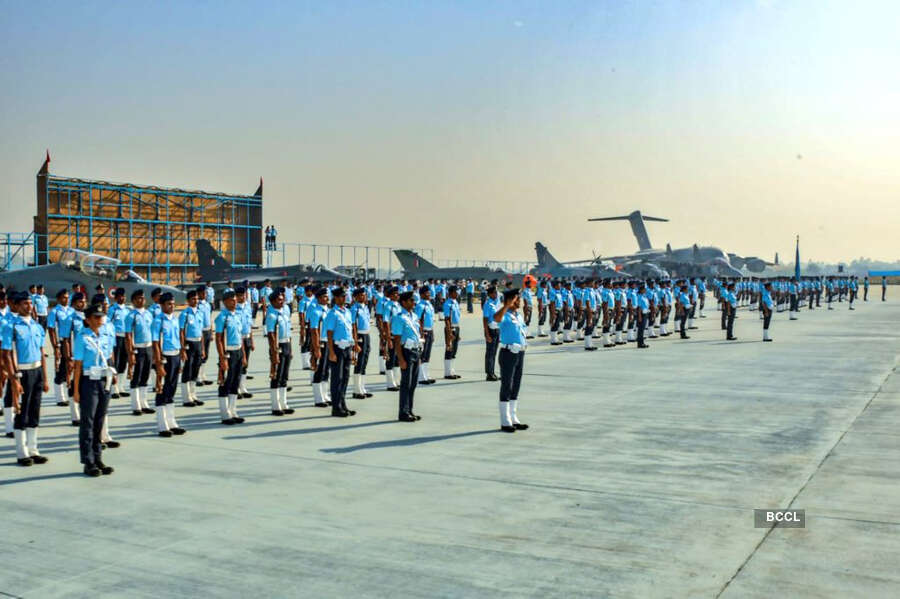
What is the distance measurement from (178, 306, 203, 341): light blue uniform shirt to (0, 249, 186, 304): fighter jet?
51.7ft

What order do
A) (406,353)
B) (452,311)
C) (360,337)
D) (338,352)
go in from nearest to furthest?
(406,353) < (338,352) < (360,337) < (452,311)

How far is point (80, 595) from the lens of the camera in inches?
185

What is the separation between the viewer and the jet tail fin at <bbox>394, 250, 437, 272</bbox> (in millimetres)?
56625

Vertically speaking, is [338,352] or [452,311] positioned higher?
[452,311]

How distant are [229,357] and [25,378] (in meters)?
2.63

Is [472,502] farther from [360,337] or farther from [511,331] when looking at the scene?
[360,337]

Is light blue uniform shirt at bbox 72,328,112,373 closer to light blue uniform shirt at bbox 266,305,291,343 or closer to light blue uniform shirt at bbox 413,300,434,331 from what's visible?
light blue uniform shirt at bbox 266,305,291,343

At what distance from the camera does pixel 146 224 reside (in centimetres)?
4631

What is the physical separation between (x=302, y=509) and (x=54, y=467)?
10.6 feet

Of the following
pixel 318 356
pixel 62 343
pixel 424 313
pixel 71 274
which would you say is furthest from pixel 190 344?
pixel 71 274

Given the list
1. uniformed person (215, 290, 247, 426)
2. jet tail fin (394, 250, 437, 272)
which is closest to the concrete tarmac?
uniformed person (215, 290, 247, 426)

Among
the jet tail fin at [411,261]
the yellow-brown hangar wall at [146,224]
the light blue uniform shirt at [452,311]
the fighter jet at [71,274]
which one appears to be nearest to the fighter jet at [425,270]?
the jet tail fin at [411,261]

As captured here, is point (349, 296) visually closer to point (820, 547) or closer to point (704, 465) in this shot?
point (704, 465)

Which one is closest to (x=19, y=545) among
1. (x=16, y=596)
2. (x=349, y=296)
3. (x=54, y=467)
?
(x=16, y=596)
